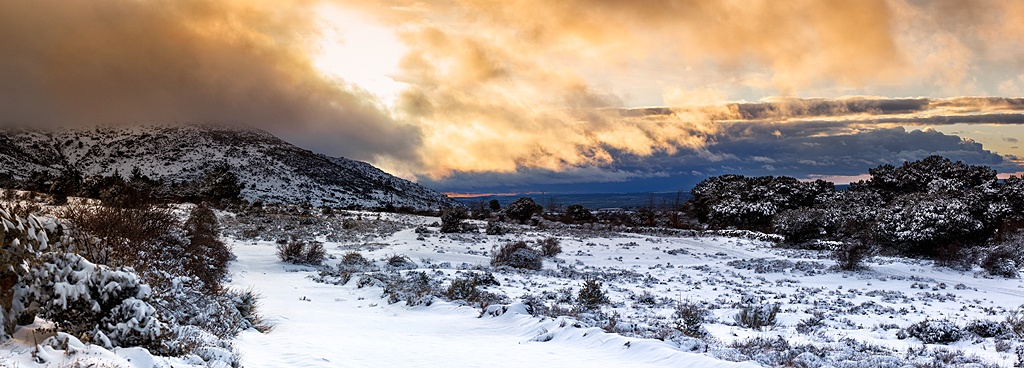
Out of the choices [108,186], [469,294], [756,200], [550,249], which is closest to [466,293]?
[469,294]

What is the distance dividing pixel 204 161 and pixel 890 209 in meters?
104

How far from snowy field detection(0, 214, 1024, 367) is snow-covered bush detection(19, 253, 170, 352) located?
1.39 ft

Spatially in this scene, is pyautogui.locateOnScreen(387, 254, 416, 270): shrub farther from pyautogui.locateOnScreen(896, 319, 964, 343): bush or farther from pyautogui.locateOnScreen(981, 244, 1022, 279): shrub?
pyautogui.locateOnScreen(981, 244, 1022, 279): shrub

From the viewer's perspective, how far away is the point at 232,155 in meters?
107

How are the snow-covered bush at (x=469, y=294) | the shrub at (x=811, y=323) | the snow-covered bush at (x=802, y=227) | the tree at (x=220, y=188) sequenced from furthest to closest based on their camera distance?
1. the tree at (x=220, y=188)
2. the snow-covered bush at (x=802, y=227)
3. the snow-covered bush at (x=469, y=294)
4. the shrub at (x=811, y=323)

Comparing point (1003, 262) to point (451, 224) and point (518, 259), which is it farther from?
point (451, 224)

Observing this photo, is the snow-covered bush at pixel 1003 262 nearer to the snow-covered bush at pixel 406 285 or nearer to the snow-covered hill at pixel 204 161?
the snow-covered bush at pixel 406 285

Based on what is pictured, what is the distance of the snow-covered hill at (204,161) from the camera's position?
3622 inches

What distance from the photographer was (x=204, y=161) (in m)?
101

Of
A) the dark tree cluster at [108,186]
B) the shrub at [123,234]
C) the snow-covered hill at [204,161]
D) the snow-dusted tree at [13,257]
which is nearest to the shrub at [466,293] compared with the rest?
the shrub at [123,234]

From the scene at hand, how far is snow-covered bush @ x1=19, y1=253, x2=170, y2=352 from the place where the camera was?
18.6 feet

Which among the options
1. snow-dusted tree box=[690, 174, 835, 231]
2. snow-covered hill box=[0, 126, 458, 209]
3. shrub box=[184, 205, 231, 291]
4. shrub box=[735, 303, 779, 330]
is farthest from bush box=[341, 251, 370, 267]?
snow-covered hill box=[0, 126, 458, 209]

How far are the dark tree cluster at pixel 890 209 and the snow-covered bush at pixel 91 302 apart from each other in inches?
1052

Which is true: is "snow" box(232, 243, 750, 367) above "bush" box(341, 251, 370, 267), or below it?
above
